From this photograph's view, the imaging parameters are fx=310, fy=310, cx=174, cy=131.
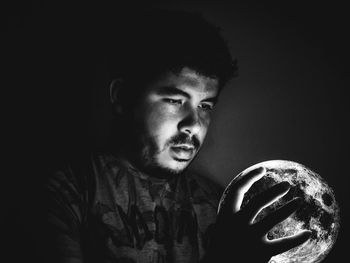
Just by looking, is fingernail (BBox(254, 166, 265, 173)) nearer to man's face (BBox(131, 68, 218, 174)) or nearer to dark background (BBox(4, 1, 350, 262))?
man's face (BBox(131, 68, 218, 174))

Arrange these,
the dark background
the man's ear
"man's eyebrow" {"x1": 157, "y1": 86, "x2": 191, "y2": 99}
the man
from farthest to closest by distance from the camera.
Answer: the dark background
the man's ear
"man's eyebrow" {"x1": 157, "y1": 86, "x2": 191, "y2": 99}
the man

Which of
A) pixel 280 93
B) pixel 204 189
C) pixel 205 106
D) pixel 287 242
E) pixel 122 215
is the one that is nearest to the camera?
pixel 287 242

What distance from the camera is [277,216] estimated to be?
924mm

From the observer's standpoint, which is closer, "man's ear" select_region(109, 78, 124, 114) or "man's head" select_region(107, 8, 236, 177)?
"man's head" select_region(107, 8, 236, 177)

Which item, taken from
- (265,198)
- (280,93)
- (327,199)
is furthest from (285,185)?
(280,93)

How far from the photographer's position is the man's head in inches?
48.9

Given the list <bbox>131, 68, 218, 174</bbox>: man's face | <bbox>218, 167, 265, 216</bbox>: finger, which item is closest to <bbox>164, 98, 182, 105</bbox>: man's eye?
<bbox>131, 68, 218, 174</bbox>: man's face

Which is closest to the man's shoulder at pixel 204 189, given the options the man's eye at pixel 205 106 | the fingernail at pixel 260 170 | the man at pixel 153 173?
the man at pixel 153 173

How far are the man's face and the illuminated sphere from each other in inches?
13.7

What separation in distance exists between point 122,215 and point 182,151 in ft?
1.12

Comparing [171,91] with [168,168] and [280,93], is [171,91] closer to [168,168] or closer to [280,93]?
[168,168]

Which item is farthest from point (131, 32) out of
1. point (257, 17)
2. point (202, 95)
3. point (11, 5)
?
point (257, 17)

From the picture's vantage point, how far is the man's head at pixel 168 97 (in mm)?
1241

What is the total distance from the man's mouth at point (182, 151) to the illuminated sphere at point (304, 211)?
318mm
